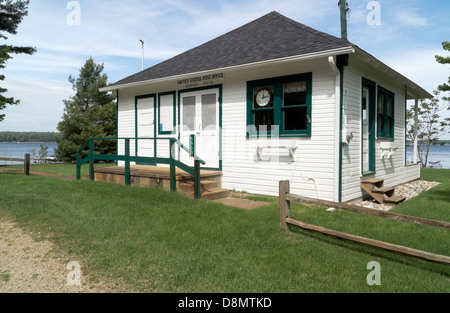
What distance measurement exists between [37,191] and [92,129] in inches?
669

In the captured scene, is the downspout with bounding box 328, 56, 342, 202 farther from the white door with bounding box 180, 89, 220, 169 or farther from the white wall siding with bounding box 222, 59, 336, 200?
the white door with bounding box 180, 89, 220, 169

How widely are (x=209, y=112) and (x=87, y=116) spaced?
18.3 m

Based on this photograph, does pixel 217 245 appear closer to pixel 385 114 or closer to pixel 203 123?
pixel 203 123

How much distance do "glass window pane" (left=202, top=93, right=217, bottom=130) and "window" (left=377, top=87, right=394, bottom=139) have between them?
5.21 m

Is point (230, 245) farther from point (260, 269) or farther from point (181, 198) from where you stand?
point (181, 198)

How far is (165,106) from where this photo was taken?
408 inches

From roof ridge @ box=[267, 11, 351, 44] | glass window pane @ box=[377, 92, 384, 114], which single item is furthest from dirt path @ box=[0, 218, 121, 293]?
glass window pane @ box=[377, 92, 384, 114]

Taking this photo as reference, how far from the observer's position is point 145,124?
10906mm

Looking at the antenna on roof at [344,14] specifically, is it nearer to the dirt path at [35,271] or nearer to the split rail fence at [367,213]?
the split rail fence at [367,213]

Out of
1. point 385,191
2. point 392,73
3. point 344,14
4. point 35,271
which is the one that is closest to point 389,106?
point 392,73

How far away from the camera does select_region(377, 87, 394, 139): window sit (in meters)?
9.92

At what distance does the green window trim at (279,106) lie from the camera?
295 inches

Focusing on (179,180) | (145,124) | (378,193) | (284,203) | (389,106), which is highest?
(389,106)

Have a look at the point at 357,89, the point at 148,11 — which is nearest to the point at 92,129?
the point at 148,11
